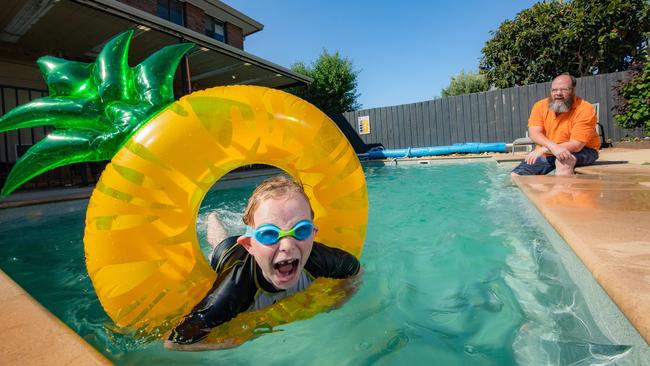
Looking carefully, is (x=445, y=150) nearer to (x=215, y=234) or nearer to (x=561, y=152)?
(x=561, y=152)

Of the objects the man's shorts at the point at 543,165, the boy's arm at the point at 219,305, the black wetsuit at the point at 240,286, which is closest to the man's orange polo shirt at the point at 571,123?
the man's shorts at the point at 543,165

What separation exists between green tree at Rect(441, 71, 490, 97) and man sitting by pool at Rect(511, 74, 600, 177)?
33722 mm

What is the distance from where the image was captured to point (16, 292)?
154cm

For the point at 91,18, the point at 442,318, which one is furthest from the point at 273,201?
the point at 91,18

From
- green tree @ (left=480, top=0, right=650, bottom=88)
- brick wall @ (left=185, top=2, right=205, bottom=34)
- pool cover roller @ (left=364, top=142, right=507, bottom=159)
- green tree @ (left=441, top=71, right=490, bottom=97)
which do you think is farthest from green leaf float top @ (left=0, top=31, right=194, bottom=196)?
green tree @ (left=441, top=71, right=490, bottom=97)

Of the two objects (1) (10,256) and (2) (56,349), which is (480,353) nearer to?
(2) (56,349)

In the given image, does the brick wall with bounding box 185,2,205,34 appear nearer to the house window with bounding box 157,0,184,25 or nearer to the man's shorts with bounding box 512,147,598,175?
the house window with bounding box 157,0,184,25

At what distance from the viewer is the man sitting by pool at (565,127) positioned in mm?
4133

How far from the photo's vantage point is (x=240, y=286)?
1.76 metres

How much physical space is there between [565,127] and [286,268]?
412cm

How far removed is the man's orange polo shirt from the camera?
4129 mm

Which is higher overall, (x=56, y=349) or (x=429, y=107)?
(x=429, y=107)

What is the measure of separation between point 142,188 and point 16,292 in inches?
25.9

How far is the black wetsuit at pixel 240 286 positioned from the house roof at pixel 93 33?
6413mm
